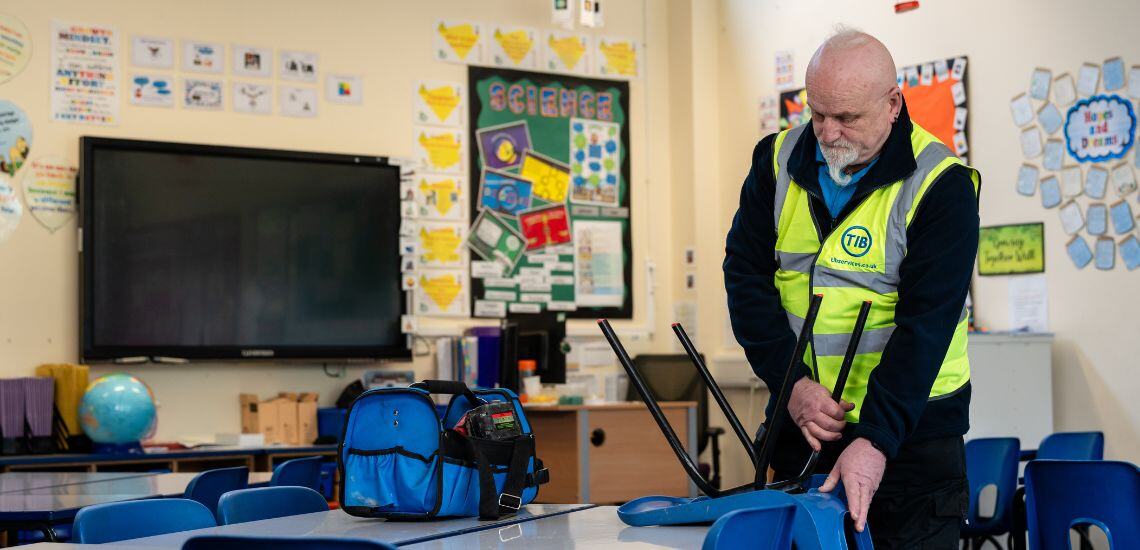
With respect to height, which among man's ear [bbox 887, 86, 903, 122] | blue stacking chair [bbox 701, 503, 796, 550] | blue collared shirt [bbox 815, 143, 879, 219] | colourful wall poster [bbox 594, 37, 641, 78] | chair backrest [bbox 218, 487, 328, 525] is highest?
colourful wall poster [bbox 594, 37, 641, 78]

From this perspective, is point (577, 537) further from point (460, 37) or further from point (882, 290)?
point (460, 37)

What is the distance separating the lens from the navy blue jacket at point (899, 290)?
→ 6.29 feet

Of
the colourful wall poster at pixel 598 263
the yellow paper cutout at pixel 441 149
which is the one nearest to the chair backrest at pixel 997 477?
the colourful wall poster at pixel 598 263

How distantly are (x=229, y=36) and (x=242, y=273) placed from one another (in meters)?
1.21

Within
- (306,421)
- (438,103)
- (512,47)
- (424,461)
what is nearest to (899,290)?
(424,461)

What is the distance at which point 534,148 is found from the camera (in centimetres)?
687

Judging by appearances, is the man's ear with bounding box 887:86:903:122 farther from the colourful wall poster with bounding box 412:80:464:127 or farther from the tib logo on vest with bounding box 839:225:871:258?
the colourful wall poster with bounding box 412:80:464:127

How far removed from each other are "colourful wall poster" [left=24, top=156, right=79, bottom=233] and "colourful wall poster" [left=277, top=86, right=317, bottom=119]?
41.9 inches

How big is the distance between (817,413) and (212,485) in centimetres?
208

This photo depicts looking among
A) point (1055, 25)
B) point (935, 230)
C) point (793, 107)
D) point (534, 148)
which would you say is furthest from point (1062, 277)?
point (935, 230)

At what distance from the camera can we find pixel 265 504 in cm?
259

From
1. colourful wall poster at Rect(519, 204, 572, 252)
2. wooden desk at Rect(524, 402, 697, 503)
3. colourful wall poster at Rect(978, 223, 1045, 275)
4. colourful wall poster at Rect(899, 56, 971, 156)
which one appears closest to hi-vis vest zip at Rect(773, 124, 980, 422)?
wooden desk at Rect(524, 402, 697, 503)

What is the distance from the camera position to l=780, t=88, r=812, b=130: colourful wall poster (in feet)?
21.6

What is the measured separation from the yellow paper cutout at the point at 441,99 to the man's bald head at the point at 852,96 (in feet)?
15.4
